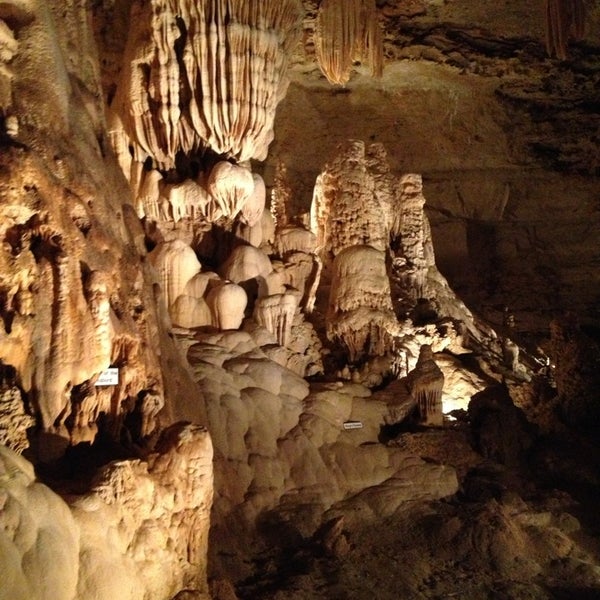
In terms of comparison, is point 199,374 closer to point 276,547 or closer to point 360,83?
point 276,547

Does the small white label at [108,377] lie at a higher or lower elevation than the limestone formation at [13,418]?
higher

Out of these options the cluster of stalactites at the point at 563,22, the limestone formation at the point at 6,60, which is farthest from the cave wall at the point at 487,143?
the limestone formation at the point at 6,60

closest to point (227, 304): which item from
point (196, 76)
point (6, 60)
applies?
point (196, 76)

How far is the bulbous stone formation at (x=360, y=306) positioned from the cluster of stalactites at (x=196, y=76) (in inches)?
96.5

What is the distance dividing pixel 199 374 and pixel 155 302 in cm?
141

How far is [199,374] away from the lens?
7.86 m

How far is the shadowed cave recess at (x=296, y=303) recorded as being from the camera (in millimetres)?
5012

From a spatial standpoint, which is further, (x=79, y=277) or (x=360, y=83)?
(x=360, y=83)

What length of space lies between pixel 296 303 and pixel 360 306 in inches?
46.7

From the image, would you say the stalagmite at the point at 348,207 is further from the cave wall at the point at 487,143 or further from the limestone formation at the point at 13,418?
the limestone formation at the point at 13,418

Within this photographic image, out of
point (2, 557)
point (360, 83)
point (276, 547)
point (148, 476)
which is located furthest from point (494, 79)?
point (2, 557)

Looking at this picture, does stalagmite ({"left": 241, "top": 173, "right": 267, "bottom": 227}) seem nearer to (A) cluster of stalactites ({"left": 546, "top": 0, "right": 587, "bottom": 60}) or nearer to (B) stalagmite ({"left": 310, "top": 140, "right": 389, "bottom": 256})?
(B) stalagmite ({"left": 310, "top": 140, "right": 389, "bottom": 256})

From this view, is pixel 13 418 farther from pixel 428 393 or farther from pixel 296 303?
pixel 428 393

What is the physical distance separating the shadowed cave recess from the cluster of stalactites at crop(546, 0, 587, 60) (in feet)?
0.15
